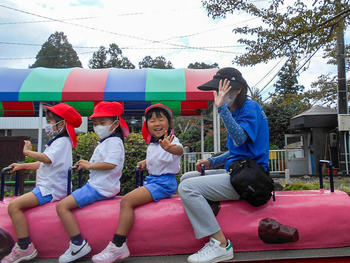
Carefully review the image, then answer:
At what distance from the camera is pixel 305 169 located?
12.0 meters

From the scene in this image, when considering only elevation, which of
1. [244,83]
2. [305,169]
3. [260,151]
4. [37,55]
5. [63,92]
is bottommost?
[305,169]

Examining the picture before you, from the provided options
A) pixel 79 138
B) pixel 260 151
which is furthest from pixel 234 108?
pixel 79 138

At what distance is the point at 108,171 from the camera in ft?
7.66

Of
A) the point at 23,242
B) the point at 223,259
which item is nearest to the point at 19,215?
the point at 23,242

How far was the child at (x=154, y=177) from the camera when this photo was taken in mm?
1956

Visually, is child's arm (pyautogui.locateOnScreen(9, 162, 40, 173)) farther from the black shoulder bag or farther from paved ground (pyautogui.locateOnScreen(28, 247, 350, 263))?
the black shoulder bag

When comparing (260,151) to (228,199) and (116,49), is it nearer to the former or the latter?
(228,199)

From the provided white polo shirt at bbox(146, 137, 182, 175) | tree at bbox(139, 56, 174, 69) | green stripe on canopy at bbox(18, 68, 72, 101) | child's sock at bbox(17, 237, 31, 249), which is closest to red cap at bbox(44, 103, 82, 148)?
white polo shirt at bbox(146, 137, 182, 175)

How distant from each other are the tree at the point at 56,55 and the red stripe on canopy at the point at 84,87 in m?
29.5

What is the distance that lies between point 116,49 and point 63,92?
33289 millimetres

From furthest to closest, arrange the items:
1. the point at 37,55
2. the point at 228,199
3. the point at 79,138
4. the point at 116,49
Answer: the point at 116,49
the point at 37,55
the point at 79,138
the point at 228,199

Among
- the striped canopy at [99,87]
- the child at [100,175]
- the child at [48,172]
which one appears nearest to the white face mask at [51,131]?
the child at [48,172]

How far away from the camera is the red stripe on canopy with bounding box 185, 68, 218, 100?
7.11m

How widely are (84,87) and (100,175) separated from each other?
5.51 meters
